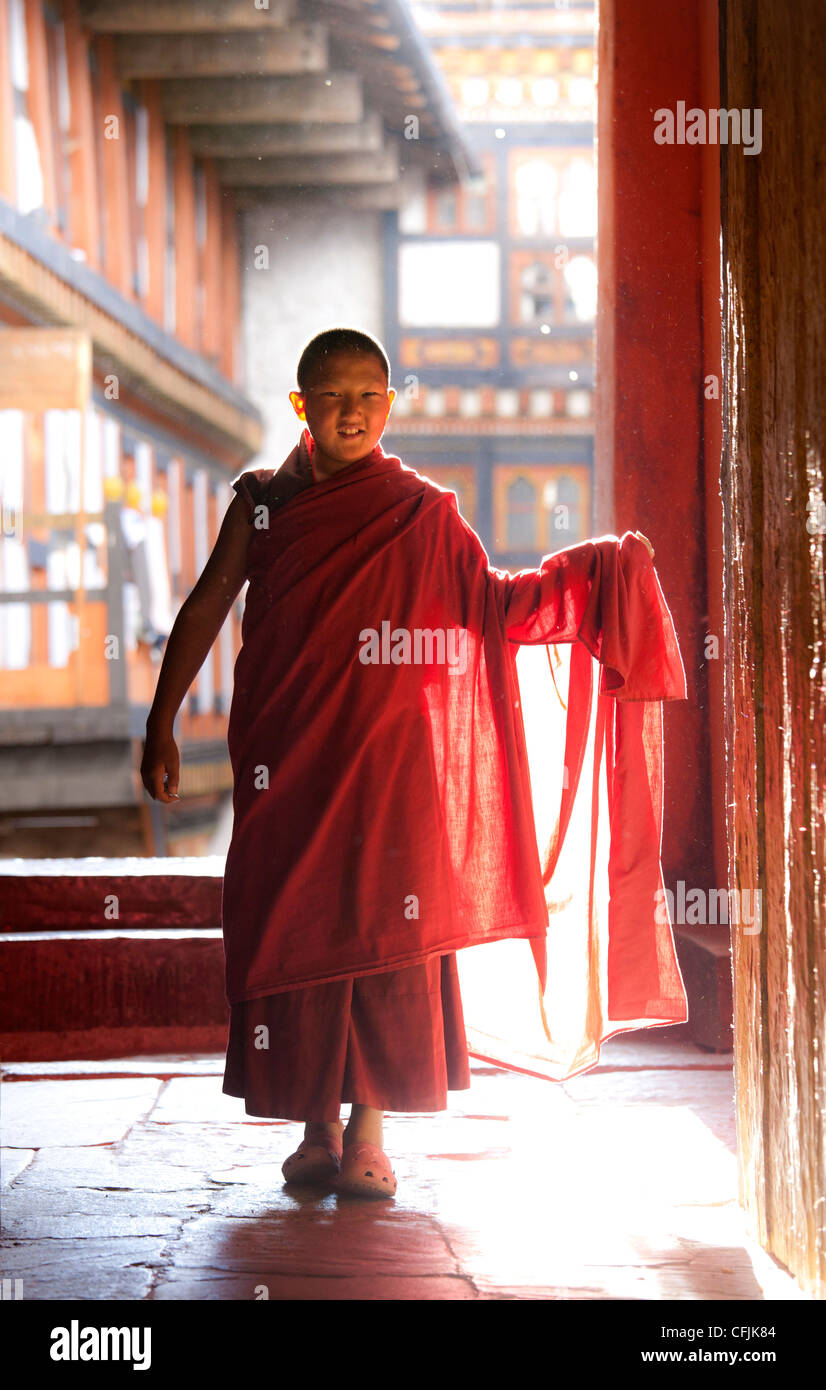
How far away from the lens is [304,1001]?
2.20 meters

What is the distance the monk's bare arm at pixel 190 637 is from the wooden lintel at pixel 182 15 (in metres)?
6.21

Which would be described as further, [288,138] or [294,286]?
[294,286]

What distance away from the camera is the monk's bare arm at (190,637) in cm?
236

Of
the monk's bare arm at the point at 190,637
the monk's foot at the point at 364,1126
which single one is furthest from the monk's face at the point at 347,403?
the monk's foot at the point at 364,1126

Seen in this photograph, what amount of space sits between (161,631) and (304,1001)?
6.83 m

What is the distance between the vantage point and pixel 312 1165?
224 cm

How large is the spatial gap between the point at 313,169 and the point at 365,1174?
32.4 ft

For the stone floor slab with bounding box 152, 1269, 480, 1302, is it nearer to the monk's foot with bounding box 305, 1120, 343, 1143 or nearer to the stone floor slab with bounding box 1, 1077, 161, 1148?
the monk's foot with bounding box 305, 1120, 343, 1143

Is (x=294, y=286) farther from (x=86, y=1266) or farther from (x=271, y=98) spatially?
(x=86, y=1266)

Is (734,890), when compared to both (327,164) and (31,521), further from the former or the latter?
(327,164)

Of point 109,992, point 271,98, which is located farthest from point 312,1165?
point 271,98

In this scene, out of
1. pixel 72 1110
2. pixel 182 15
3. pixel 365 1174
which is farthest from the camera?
pixel 182 15
